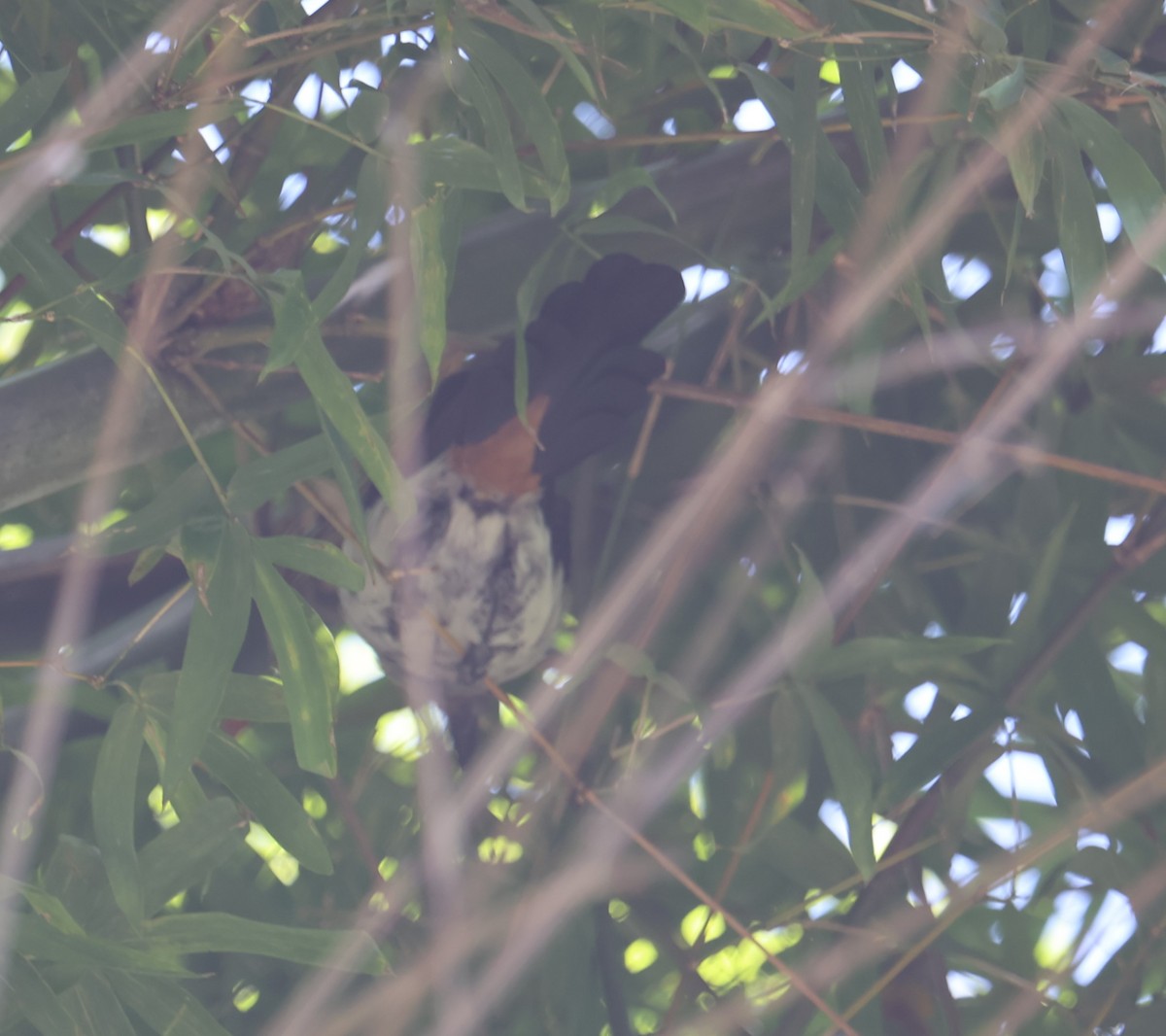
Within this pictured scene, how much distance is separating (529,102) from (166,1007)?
1.66 feet

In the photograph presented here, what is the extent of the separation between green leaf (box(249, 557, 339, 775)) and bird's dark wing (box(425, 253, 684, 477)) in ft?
0.94

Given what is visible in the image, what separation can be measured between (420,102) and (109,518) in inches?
21.5

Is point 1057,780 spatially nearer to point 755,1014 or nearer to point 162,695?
point 755,1014

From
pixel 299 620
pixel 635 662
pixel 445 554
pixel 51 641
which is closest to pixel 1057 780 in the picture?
pixel 635 662

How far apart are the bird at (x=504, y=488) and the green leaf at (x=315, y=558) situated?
219 mm

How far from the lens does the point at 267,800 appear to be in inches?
30.7

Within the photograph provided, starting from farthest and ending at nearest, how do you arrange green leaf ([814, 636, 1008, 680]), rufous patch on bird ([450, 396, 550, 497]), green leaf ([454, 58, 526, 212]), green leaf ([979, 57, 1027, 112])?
rufous patch on bird ([450, 396, 550, 497]), green leaf ([814, 636, 1008, 680]), green leaf ([454, 58, 526, 212]), green leaf ([979, 57, 1027, 112])

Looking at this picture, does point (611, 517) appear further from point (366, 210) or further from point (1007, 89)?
point (1007, 89)

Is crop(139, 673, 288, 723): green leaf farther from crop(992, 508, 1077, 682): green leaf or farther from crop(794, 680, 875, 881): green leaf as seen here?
crop(992, 508, 1077, 682): green leaf

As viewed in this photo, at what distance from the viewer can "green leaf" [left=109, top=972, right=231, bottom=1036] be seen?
746mm

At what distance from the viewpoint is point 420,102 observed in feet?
2.75

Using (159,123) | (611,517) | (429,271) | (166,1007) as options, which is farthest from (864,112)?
(166,1007)

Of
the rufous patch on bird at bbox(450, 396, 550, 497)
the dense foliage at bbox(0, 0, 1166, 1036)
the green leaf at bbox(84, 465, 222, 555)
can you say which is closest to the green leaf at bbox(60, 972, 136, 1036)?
the dense foliage at bbox(0, 0, 1166, 1036)

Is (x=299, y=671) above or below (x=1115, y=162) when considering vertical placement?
below
